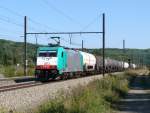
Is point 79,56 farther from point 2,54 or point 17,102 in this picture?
point 2,54

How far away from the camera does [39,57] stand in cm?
4575

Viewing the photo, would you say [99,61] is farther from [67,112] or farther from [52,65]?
[67,112]

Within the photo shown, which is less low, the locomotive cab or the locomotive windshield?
the locomotive windshield

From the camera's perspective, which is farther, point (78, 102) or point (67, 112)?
point (78, 102)

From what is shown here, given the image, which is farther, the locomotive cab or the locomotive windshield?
the locomotive windshield

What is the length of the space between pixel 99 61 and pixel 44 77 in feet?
131

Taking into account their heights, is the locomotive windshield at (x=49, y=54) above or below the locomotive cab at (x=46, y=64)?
above

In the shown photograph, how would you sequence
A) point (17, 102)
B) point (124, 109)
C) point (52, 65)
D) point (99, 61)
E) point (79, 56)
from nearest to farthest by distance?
1. point (17, 102)
2. point (124, 109)
3. point (52, 65)
4. point (79, 56)
5. point (99, 61)

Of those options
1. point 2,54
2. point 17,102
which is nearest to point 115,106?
point 17,102

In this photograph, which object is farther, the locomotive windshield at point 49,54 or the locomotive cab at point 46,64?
the locomotive windshield at point 49,54

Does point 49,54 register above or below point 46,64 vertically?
above

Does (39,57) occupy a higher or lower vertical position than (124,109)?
higher

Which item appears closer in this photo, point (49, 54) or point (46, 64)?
point (46, 64)

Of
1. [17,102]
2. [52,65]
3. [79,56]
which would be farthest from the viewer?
[79,56]
